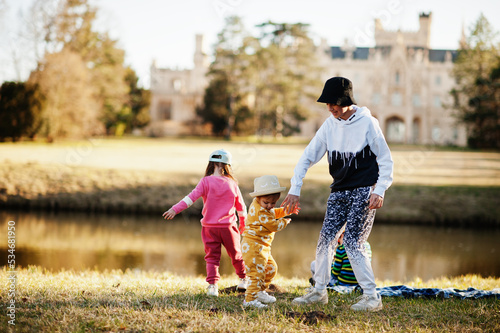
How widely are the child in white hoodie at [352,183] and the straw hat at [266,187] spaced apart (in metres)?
0.13

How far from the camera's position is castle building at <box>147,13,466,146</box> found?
52812 mm

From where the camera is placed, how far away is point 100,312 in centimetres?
336

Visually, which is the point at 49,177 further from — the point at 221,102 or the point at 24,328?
the point at 221,102

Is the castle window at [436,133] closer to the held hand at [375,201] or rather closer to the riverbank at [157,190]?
Answer: the riverbank at [157,190]

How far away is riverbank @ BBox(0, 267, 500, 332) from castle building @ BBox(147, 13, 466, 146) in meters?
46.6

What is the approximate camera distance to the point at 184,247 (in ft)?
28.3

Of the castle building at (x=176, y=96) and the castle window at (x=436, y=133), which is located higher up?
the castle building at (x=176, y=96)

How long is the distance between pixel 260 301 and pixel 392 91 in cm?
5408

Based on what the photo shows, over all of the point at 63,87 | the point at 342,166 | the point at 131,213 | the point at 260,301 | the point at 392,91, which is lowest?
the point at 131,213

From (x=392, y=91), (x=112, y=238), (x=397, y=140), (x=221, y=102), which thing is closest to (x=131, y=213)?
(x=112, y=238)

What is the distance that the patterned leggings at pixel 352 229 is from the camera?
3766mm

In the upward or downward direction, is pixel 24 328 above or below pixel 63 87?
below

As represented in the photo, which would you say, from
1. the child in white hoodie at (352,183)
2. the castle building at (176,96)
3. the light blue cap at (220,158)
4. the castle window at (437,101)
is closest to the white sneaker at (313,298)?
the child in white hoodie at (352,183)

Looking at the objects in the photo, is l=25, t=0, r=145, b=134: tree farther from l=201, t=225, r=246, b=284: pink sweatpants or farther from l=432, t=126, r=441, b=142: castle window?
l=432, t=126, r=441, b=142: castle window
